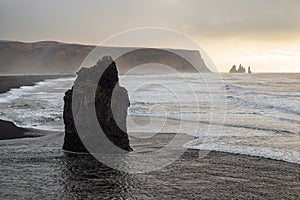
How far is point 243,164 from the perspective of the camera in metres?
10.5

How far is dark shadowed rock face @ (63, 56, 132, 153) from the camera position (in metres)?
12.1

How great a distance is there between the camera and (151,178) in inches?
358

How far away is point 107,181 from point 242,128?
10.1m

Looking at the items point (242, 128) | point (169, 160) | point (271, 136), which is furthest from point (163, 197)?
point (242, 128)

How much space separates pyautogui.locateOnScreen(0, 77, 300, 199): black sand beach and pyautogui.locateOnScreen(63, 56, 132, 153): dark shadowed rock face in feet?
2.74

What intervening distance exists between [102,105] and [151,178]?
397 cm

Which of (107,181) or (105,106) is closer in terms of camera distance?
→ (107,181)

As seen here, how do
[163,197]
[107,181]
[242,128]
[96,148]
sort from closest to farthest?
1. [163,197]
2. [107,181]
3. [96,148]
4. [242,128]

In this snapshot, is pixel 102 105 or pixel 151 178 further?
pixel 102 105

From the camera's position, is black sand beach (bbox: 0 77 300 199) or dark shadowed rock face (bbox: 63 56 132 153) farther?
dark shadowed rock face (bbox: 63 56 132 153)

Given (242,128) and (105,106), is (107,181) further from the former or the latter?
(242,128)

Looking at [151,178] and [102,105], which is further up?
[102,105]

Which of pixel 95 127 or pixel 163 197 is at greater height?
pixel 95 127

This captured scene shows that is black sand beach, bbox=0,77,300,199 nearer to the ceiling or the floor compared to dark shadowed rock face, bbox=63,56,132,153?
nearer to the floor
